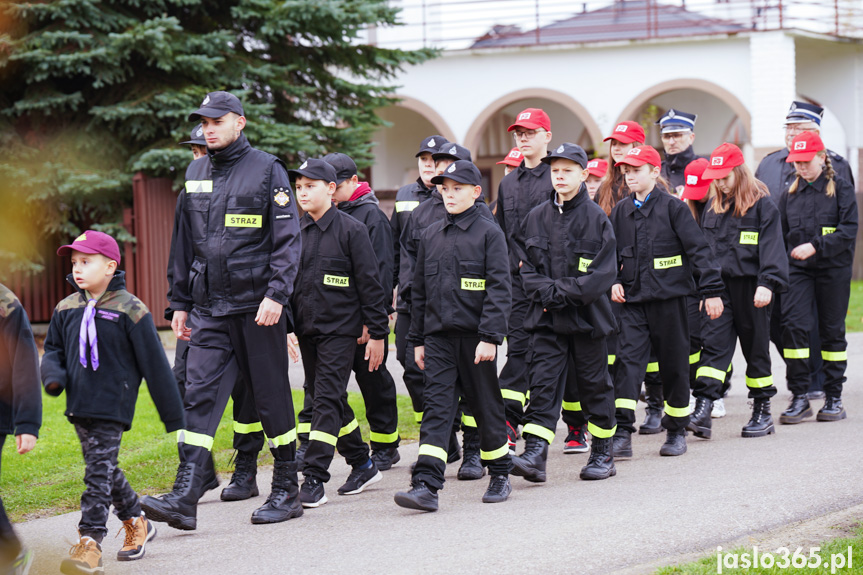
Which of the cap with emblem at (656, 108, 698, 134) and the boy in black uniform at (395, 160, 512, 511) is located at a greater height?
the cap with emblem at (656, 108, 698, 134)

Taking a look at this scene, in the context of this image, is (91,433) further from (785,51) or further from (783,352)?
(785,51)

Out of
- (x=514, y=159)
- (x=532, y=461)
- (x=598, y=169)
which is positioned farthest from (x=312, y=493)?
(x=598, y=169)

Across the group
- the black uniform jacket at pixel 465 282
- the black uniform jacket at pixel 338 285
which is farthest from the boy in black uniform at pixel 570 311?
the black uniform jacket at pixel 338 285

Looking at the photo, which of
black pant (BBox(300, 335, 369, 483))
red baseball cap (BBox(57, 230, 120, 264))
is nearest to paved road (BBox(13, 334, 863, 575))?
black pant (BBox(300, 335, 369, 483))

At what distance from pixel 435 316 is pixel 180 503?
1.80 m

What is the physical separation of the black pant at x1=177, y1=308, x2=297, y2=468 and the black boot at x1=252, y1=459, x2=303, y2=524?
63mm

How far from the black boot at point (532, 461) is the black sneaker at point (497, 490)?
0.63 ft

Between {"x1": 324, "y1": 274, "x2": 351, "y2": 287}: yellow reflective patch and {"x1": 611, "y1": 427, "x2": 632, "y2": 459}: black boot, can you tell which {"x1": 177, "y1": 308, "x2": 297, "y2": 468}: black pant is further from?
{"x1": 611, "y1": 427, "x2": 632, "y2": 459}: black boot

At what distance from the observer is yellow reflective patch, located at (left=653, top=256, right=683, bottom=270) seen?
7.93 metres

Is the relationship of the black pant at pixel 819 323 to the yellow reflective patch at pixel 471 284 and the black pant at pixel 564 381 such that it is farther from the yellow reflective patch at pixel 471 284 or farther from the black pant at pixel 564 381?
the yellow reflective patch at pixel 471 284

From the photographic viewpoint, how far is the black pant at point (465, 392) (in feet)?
21.3

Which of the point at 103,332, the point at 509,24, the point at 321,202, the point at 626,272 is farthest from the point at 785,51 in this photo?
the point at 103,332

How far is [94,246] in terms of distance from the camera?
5500 mm

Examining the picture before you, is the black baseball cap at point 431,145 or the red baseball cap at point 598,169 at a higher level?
the black baseball cap at point 431,145
